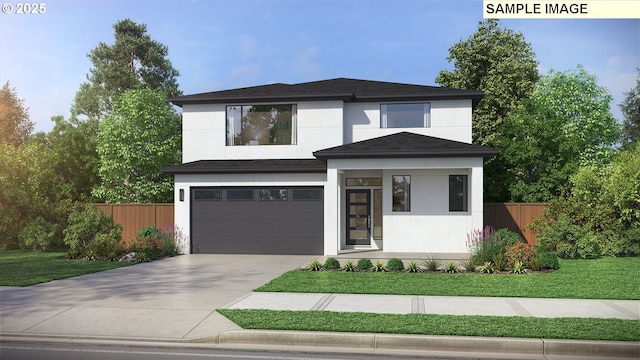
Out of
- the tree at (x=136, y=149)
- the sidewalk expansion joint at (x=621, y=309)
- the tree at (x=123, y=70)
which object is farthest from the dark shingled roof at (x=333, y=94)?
the tree at (x=123, y=70)

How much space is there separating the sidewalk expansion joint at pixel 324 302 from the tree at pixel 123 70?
39414 millimetres

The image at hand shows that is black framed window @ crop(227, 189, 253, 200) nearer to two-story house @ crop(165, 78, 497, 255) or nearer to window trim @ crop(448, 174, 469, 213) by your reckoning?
two-story house @ crop(165, 78, 497, 255)

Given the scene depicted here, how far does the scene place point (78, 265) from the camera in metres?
17.1

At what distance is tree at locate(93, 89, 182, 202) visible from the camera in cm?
3075

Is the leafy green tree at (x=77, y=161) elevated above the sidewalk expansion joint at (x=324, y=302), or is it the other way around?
the leafy green tree at (x=77, y=161)

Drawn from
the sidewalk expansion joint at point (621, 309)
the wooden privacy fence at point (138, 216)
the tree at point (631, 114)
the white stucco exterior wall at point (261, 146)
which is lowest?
the sidewalk expansion joint at point (621, 309)

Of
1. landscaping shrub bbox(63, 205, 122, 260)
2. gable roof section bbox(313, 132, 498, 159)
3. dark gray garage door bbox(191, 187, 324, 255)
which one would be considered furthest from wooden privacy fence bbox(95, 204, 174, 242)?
gable roof section bbox(313, 132, 498, 159)

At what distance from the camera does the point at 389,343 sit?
25.5ft

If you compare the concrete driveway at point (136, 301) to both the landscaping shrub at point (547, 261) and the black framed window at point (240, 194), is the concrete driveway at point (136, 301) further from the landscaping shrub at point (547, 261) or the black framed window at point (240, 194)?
the landscaping shrub at point (547, 261)

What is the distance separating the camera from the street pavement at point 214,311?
7715 millimetres

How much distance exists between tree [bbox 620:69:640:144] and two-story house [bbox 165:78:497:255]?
38.3 meters

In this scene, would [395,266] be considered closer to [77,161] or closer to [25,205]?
[25,205]

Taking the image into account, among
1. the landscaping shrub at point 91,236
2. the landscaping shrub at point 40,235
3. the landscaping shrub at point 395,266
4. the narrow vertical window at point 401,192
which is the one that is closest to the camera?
the landscaping shrub at point 395,266

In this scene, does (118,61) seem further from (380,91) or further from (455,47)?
(380,91)
